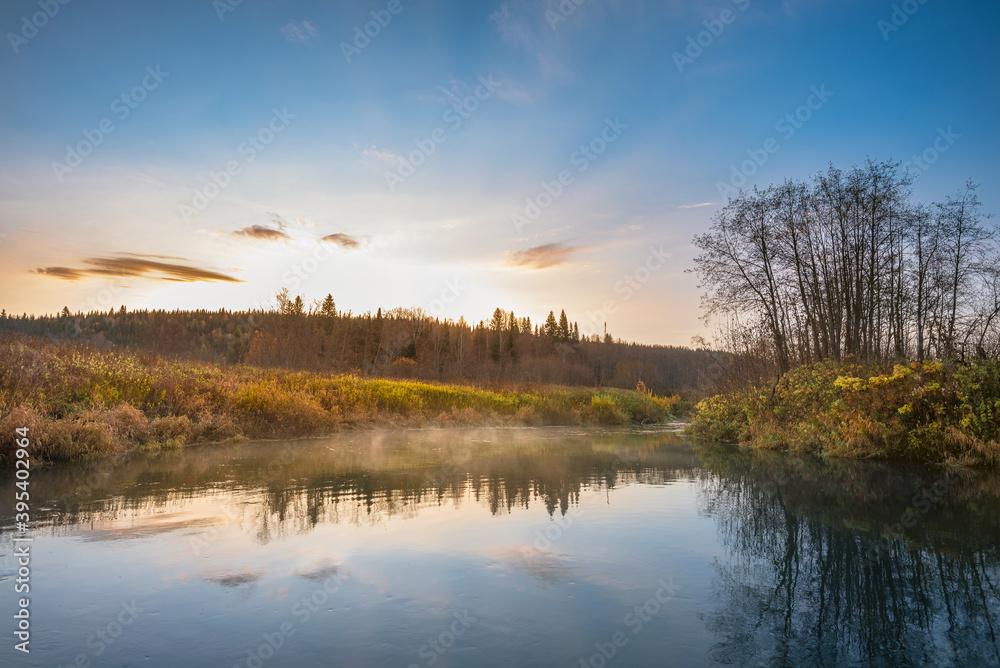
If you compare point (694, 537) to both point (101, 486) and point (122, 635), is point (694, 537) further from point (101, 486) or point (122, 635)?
point (101, 486)

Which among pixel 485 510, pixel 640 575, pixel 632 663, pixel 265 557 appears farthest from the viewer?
pixel 485 510

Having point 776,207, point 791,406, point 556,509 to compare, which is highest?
point 776,207

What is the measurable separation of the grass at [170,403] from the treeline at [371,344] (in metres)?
5.25

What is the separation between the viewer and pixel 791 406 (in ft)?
49.3

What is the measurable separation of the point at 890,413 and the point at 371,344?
161ft

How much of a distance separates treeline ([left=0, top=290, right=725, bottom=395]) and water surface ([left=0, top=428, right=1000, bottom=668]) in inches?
570

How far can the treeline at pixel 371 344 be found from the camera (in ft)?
84.9

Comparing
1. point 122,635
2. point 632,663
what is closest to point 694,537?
point 632,663

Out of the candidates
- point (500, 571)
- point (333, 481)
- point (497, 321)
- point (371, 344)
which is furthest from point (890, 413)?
point (497, 321)

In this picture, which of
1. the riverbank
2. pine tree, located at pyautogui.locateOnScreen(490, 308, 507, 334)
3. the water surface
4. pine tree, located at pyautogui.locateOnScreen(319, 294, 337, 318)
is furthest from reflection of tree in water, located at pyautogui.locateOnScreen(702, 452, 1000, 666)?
pine tree, located at pyautogui.locateOnScreen(490, 308, 507, 334)

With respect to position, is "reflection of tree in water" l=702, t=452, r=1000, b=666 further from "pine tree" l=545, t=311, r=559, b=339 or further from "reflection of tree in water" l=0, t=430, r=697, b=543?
"pine tree" l=545, t=311, r=559, b=339

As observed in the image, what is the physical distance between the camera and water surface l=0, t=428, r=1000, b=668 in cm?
320

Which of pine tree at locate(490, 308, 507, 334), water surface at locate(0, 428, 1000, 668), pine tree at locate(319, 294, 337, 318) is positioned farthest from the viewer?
pine tree at locate(490, 308, 507, 334)

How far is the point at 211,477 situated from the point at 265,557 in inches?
192
